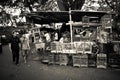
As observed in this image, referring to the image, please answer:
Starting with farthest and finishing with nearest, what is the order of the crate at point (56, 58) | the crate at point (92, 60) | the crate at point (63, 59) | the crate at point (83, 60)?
the crate at point (56, 58)
the crate at point (63, 59)
the crate at point (92, 60)
the crate at point (83, 60)

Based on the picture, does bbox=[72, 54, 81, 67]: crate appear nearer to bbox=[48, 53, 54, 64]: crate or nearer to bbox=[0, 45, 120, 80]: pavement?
bbox=[0, 45, 120, 80]: pavement

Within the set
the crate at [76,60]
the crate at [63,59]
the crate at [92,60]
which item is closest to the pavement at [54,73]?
the crate at [76,60]

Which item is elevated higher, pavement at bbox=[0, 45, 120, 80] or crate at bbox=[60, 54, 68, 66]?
crate at bbox=[60, 54, 68, 66]

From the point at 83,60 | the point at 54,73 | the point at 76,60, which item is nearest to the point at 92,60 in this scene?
the point at 83,60

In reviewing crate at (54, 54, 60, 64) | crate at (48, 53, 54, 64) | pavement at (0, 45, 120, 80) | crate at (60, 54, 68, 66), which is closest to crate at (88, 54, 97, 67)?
pavement at (0, 45, 120, 80)

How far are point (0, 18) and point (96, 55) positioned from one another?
33.8 meters

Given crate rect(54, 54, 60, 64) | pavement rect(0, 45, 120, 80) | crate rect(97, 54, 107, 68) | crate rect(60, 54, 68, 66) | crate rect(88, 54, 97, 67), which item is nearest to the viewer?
pavement rect(0, 45, 120, 80)

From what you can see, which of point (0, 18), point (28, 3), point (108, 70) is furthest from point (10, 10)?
point (108, 70)

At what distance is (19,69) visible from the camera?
34.6 feet

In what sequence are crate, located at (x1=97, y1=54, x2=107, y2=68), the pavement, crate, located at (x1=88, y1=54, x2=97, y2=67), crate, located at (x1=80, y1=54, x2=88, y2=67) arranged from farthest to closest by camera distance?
1. crate, located at (x1=88, y1=54, x2=97, y2=67)
2. crate, located at (x1=80, y1=54, x2=88, y2=67)
3. crate, located at (x1=97, y1=54, x2=107, y2=68)
4. the pavement

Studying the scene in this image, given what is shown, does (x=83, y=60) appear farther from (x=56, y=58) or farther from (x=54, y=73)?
(x=54, y=73)

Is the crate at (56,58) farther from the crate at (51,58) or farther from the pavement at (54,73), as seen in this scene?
the pavement at (54,73)

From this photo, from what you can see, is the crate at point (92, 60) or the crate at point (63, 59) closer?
the crate at point (92, 60)

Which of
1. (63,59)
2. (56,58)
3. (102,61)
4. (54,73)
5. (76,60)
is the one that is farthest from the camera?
(56,58)
